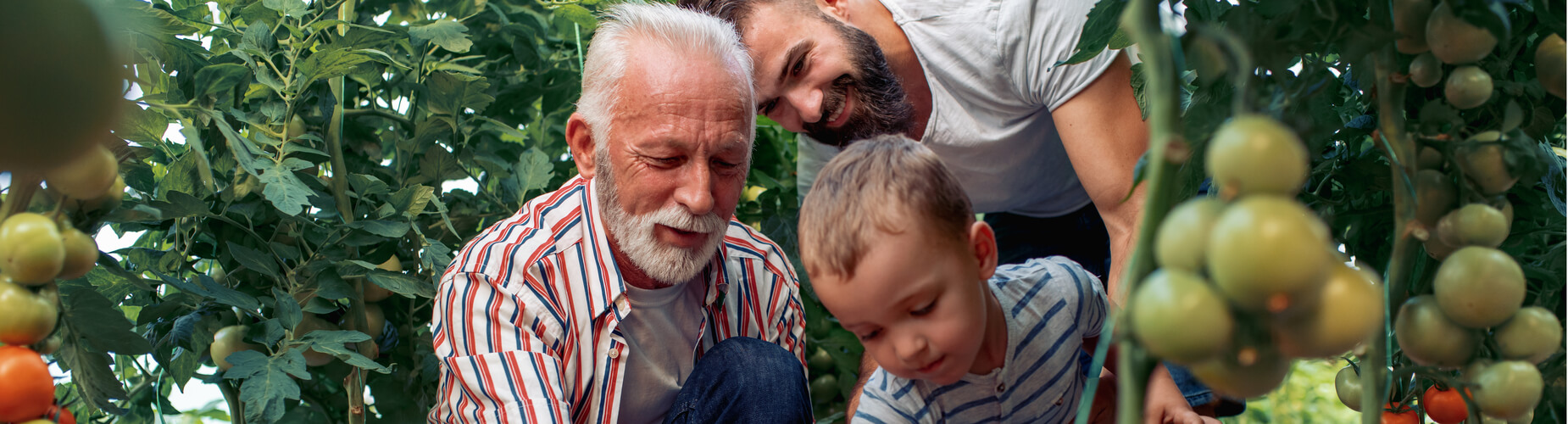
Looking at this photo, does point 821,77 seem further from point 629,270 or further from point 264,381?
point 264,381

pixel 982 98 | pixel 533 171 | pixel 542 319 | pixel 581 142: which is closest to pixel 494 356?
pixel 542 319

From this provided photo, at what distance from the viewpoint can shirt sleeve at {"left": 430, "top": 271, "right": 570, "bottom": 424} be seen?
115 centimetres

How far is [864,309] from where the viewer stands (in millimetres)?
765

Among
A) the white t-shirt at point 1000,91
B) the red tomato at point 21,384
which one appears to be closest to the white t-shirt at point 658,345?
the white t-shirt at point 1000,91

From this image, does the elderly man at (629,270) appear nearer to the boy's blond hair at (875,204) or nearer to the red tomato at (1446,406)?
the boy's blond hair at (875,204)

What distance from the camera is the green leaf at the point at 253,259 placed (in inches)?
53.9

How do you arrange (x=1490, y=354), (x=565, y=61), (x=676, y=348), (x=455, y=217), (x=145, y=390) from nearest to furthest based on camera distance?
(x=1490, y=354)
(x=676, y=348)
(x=145, y=390)
(x=455, y=217)
(x=565, y=61)

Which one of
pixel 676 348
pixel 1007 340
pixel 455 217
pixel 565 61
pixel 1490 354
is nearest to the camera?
pixel 1490 354

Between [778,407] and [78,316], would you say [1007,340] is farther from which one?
[78,316]

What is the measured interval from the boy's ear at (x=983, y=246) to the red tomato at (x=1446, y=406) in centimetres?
39

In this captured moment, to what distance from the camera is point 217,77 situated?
1364 millimetres

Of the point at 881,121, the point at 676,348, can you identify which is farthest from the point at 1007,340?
the point at 881,121

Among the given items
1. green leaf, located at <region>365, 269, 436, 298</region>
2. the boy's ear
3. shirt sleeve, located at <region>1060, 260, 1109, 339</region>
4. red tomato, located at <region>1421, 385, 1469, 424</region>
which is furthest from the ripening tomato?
green leaf, located at <region>365, 269, 436, 298</region>

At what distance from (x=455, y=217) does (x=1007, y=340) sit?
1.08 metres
